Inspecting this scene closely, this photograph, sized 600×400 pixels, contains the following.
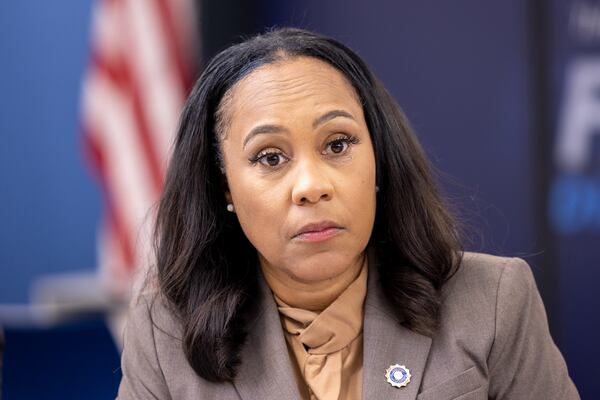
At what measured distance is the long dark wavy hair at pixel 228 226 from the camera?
2143 millimetres

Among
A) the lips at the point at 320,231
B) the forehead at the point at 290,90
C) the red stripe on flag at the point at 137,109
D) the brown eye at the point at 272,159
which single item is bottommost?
the red stripe on flag at the point at 137,109

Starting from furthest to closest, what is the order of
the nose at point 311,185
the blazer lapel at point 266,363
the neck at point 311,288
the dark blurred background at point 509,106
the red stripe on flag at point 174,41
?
the red stripe on flag at point 174,41, the dark blurred background at point 509,106, the neck at point 311,288, the blazer lapel at point 266,363, the nose at point 311,185

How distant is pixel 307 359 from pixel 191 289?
0.32 meters

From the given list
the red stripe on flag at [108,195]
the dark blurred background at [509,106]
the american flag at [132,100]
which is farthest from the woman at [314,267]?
the red stripe on flag at [108,195]

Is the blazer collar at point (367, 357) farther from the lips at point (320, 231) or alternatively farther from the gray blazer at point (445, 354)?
the lips at point (320, 231)

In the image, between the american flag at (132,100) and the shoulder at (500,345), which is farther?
the american flag at (132,100)

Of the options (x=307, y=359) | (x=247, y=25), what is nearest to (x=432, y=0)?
(x=247, y=25)

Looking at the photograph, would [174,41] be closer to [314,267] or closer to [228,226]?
[228,226]

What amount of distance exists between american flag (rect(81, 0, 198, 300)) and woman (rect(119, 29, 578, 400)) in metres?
2.47

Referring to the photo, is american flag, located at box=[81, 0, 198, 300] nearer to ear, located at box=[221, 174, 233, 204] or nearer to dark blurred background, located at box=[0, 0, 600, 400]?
dark blurred background, located at box=[0, 0, 600, 400]

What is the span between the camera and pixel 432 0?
395cm

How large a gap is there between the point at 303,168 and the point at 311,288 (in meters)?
0.33

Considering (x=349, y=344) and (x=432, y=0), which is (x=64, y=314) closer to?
(x=432, y=0)

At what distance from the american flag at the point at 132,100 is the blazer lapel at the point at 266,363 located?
2.57 meters
